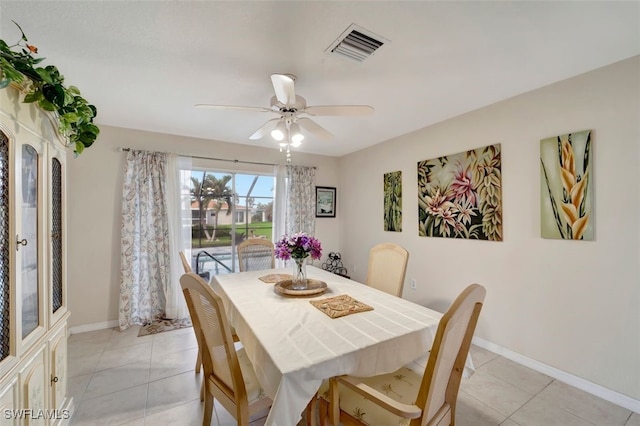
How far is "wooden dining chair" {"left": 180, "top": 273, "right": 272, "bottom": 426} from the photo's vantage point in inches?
46.8

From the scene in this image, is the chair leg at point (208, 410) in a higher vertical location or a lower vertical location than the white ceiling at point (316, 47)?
lower

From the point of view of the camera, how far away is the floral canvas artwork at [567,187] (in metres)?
1.94

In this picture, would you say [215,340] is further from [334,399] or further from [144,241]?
[144,241]

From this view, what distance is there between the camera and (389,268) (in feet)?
7.45

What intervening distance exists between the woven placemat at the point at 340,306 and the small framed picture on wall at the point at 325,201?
9.05 ft

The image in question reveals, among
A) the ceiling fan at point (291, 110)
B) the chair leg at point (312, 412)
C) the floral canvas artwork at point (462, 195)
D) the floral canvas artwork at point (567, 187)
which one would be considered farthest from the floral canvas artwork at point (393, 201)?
the chair leg at point (312, 412)

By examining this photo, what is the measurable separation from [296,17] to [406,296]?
3.19 metres

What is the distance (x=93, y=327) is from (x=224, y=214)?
76.8 inches

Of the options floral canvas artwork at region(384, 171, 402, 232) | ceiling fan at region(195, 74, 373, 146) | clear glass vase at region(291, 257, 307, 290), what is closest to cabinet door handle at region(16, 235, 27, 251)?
ceiling fan at region(195, 74, 373, 146)

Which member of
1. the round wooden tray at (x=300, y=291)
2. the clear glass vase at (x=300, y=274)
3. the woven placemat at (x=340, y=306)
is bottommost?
the woven placemat at (x=340, y=306)

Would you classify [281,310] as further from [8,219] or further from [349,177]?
[349,177]

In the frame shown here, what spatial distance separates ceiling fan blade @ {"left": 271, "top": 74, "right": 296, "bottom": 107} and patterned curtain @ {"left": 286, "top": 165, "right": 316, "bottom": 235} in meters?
2.36

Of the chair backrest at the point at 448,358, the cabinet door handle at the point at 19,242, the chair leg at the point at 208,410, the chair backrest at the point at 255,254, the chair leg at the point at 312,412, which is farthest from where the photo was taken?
the chair backrest at the point at 255,254

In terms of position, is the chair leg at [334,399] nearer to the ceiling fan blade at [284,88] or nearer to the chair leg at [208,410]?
the chair leg at [208,410]
